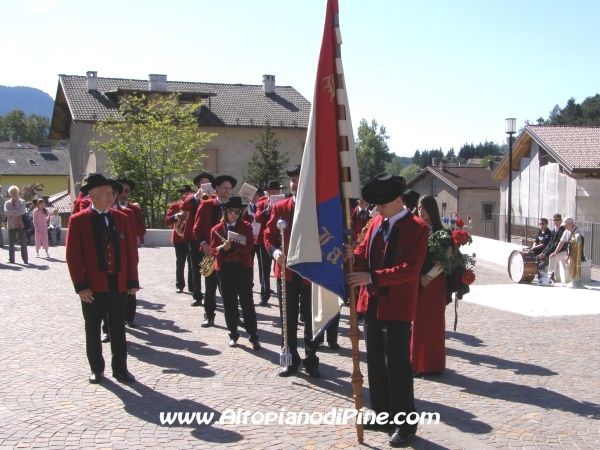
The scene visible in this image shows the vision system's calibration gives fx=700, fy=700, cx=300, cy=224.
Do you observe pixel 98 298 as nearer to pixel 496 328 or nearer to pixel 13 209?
pixel 496 328

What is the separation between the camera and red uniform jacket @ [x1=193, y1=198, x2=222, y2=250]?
10.1 meters

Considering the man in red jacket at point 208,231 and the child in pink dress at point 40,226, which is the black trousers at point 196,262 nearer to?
the man in red jacket at point 208,231

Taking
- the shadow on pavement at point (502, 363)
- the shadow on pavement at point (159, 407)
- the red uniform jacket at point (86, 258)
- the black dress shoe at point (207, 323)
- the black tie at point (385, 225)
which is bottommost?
the shadow on pavement at point (159, 407)

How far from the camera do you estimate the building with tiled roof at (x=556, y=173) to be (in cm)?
2939

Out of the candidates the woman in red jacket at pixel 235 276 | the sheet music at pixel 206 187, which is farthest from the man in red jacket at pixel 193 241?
the woman in red jacket at pixel 235 276

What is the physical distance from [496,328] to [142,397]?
576cm

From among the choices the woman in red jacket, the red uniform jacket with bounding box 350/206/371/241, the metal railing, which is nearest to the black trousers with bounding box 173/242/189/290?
the red uniform jacket with bounding box 350/206/371/241

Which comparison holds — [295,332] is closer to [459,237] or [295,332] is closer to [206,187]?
[459,237]

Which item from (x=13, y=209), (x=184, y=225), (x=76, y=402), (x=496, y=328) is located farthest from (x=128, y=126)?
(x=76, y=402)

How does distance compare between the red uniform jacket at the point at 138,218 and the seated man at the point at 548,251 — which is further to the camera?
the seated man at the point at 548,251

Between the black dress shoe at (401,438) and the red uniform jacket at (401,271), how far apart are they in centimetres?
86

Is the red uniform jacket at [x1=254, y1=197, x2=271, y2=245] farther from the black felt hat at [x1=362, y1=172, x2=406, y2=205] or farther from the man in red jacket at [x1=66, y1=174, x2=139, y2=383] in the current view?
the black felt hat at [x1=362, y1=172, x2=406, y2=205]

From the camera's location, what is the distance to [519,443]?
215 inches

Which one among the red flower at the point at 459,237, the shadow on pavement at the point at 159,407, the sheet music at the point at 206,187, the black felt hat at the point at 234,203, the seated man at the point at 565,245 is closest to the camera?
the shadow on pavement at the point at 159,407
